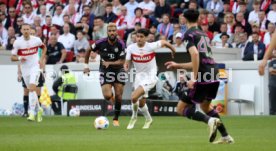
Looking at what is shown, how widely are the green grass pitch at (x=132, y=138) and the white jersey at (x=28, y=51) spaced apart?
8.61 ft

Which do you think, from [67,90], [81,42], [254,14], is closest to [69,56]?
[81,42]

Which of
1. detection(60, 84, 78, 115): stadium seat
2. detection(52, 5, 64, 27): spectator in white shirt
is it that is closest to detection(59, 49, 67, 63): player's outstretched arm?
detection(60, 84, 78, 115): stadium seat

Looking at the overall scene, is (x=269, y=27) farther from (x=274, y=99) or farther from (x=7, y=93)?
(x=7, y=93)

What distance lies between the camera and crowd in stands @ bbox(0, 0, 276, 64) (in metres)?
30.5

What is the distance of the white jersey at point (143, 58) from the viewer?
22.6m

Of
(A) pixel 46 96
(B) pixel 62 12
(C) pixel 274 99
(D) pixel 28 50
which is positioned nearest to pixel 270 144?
(D) pixel 28 50

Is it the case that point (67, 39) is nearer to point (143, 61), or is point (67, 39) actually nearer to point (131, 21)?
point (131, 21)

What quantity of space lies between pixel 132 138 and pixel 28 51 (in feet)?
29.2

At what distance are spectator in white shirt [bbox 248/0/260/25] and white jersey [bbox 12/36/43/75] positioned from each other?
28.9ft

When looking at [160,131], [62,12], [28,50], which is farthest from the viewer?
[62,12]

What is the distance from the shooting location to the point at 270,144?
47.9 ft

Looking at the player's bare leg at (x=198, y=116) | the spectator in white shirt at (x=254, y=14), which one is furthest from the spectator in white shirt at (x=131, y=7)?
the player's bare leg at (x=198, y=116)

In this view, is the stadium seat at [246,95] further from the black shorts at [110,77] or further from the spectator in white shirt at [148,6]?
the black shorts at [110,77]

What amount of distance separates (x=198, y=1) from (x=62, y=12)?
6.48m
